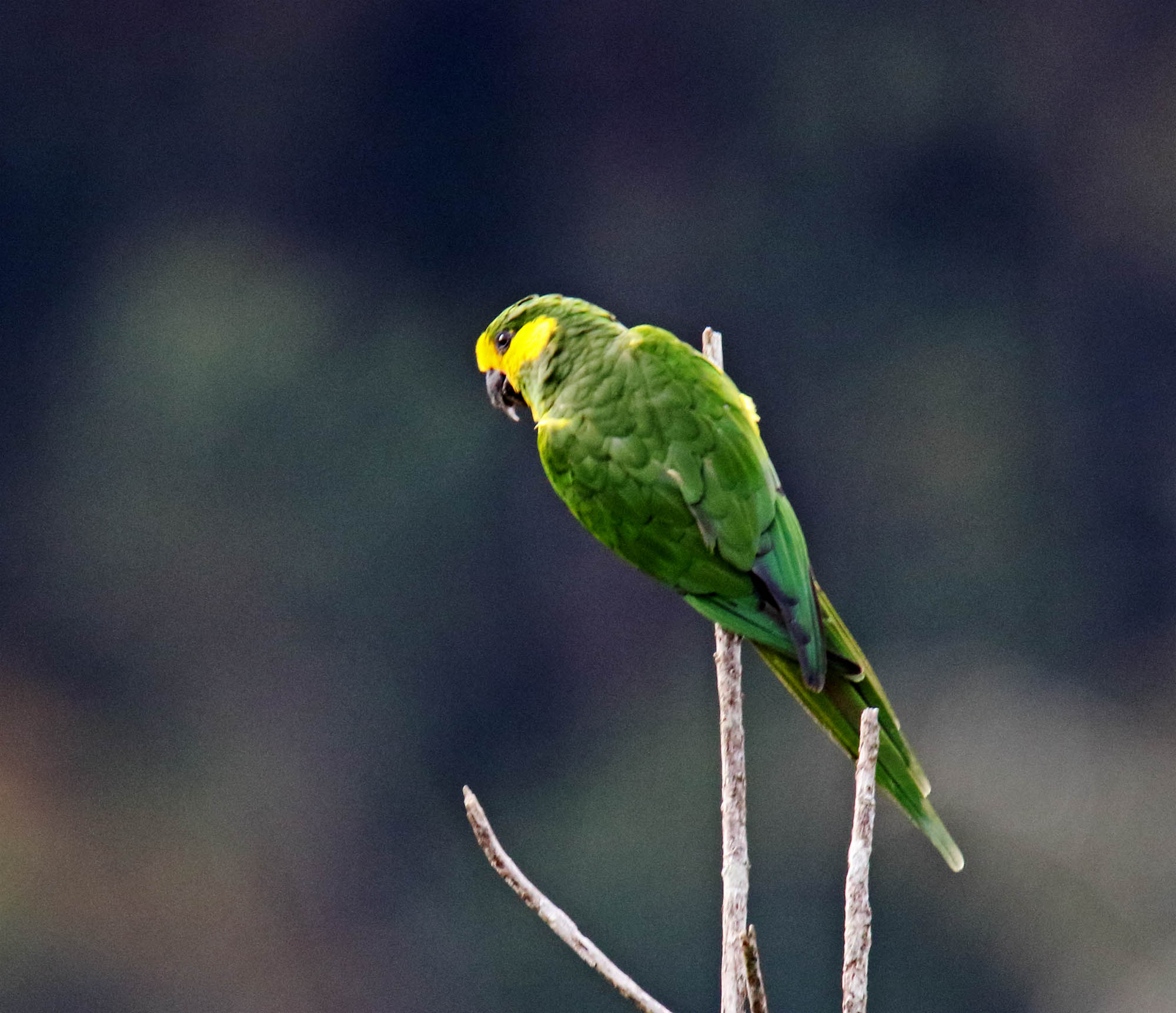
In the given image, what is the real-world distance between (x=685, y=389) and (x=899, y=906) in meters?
4.27

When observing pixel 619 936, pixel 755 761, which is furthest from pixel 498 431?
pixel 619 936

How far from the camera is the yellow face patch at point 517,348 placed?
1148 millimetres

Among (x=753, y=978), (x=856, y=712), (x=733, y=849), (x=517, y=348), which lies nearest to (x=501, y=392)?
(x=517, y=348)

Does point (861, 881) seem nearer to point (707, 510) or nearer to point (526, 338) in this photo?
point (707, 510)

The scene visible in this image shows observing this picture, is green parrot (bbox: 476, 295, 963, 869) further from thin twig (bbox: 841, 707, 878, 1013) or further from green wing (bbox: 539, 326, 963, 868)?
thin twig (bbox: 841, 707, 878, 1013)

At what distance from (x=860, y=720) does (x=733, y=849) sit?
30cm

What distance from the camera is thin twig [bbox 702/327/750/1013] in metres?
0.64

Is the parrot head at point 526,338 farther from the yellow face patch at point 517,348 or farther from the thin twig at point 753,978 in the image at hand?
the thin twig at point 753,978

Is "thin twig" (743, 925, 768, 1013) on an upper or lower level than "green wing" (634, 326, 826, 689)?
lower

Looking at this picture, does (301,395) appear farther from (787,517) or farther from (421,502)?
(787,517)

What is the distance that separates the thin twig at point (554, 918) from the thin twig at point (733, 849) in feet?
0.14

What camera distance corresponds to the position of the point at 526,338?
118 cm

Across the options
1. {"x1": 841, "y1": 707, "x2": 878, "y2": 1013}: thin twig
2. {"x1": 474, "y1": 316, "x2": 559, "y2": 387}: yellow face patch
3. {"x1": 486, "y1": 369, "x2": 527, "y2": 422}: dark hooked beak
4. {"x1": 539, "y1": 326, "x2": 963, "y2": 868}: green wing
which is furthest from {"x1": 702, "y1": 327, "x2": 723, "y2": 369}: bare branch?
{"x1": 841, "y1": 707, "x2": 878, "y2": 1013}: thin twig

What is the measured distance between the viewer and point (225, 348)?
4.86 metres
